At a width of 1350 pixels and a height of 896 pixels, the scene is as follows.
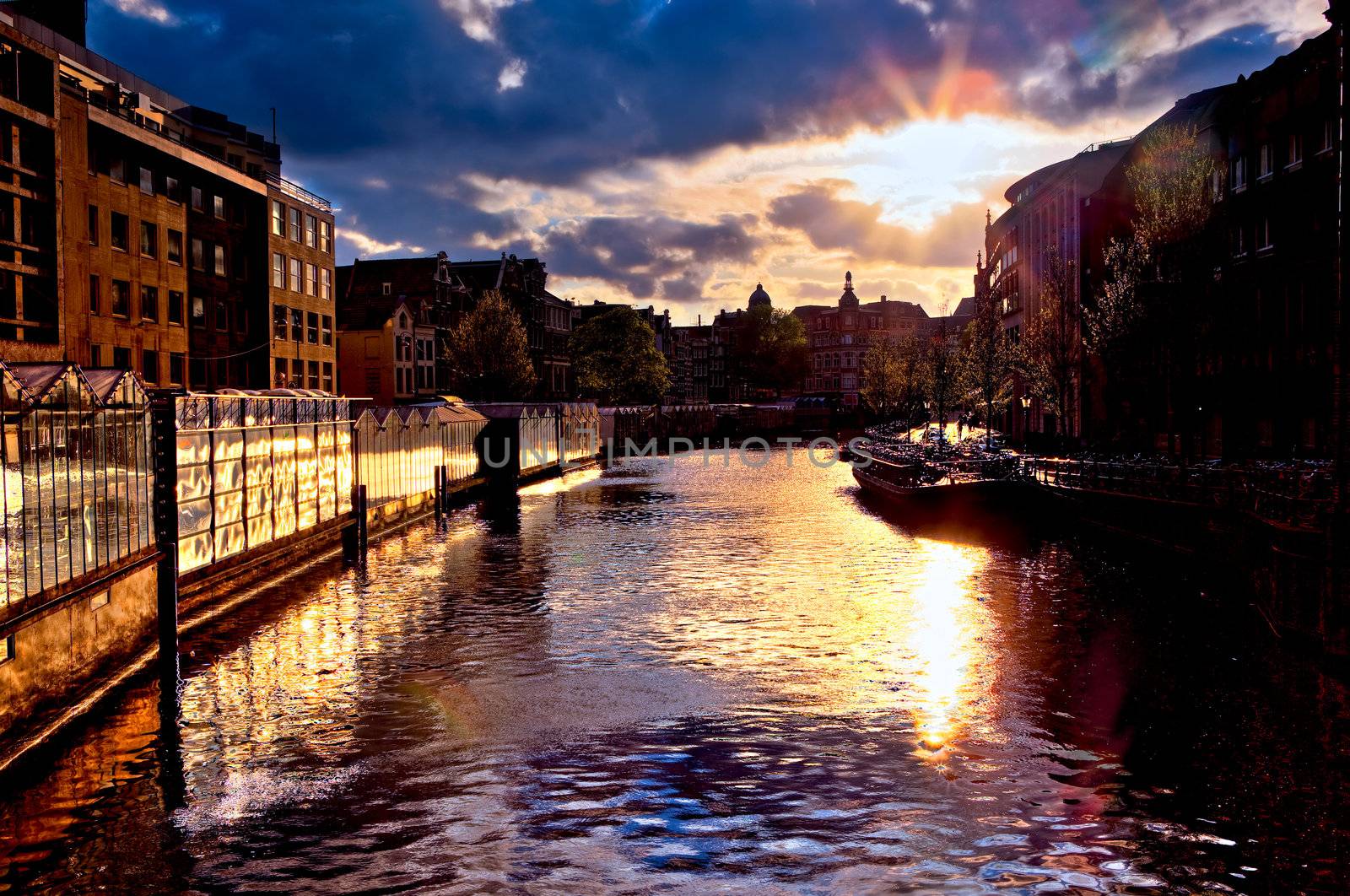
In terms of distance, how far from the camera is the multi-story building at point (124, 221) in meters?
42.8

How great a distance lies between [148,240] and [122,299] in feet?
13.4

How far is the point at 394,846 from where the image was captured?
10742mm

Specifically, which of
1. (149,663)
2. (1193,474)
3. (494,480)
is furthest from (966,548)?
(494,480)

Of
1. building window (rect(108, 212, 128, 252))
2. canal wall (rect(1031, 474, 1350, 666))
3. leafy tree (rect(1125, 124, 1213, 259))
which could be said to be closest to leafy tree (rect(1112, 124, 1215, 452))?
leafy tree (rect(1125, 124, 1213, 259))

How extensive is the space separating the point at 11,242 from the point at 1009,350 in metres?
63.6

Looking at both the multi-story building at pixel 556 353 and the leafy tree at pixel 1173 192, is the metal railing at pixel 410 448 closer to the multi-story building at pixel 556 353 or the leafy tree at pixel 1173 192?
the leafy tree at pixel 1173 192

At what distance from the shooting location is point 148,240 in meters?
54.2

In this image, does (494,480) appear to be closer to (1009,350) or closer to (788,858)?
(1009,350)

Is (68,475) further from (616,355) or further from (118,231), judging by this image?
(616,355)

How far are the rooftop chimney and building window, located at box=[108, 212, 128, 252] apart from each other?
1170 cm

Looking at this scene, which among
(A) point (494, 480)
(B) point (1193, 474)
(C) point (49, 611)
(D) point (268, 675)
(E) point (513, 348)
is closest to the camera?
(C) point (49, 611)

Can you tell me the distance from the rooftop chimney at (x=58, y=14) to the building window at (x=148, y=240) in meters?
11.0

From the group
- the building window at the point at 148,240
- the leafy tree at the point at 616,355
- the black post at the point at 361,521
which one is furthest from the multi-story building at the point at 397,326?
the black post at the point at 361,521

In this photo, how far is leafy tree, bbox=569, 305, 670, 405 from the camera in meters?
133
